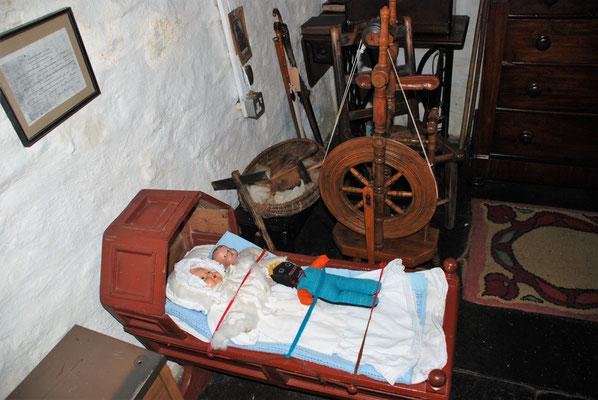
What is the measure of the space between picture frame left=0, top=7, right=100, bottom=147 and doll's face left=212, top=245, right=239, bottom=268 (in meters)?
0.83

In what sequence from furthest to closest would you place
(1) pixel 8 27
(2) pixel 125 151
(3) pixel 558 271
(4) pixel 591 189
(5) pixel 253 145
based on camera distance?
(4) pixel 591 189, (5) pixel 253 145, (3) pixel 558 271, (2) pixel 125 151, (1) pixel 8 27

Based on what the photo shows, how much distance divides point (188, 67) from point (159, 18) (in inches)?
11.2

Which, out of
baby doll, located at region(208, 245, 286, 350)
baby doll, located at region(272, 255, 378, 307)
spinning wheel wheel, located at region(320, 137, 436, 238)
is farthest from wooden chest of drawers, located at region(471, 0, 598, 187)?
baby doll, located at region(208, 245, 286, 350)

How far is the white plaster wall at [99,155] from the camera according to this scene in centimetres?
157

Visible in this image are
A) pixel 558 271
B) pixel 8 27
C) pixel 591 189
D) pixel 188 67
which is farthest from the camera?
pixel 591 189

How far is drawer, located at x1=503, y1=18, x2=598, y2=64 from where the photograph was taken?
2.50 meters

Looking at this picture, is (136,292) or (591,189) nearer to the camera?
(136,292)

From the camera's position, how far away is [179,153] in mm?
2281

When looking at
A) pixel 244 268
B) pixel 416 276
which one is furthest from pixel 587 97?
pixel 244 268

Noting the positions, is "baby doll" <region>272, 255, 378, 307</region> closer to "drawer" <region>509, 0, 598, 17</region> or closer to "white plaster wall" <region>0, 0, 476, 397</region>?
"white plaster wall" <region>0, 0, 476, 397</region>

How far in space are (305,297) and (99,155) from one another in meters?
1.01

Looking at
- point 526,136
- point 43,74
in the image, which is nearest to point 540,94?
point 526,136

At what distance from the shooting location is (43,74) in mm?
1535

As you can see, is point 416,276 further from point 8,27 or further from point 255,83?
point 8,27
